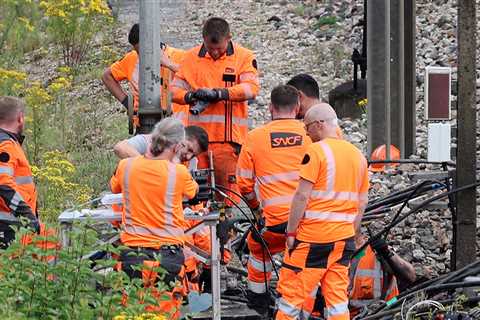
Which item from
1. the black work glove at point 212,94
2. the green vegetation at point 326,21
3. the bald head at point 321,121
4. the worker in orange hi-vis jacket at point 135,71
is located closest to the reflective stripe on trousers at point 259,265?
Answer: the bald head at point 321,121

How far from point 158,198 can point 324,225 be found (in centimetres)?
113

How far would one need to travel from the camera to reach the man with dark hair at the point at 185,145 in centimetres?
997

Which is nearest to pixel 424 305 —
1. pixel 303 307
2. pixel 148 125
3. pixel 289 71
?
pixel 303 307

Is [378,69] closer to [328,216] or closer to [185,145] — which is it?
[185,145]

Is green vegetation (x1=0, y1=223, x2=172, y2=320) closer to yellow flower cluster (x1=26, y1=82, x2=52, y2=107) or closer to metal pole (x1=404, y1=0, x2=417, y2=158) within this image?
yellow flower cluster (x1=26, y1=82, x2=52, y2=107)

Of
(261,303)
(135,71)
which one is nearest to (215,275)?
(261,303)

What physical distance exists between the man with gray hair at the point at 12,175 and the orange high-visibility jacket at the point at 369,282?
2423 mm

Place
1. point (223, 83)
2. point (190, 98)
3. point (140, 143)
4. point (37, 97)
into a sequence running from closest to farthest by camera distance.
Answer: point (140, 143), point (190, 98), point (223, 83), point (37, 97)

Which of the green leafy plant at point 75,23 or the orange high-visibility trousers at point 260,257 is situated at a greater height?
the green leafy plant at point 75,23

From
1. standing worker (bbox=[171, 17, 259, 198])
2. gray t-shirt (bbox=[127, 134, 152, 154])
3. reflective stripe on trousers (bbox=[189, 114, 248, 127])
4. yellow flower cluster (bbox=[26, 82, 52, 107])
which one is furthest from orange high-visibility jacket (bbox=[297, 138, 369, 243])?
yellow flower cluster (bbox=[26, 82, 52, 107])

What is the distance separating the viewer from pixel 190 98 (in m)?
11.4

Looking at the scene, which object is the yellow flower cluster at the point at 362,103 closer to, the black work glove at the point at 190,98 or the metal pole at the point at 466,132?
the black work glove at the point at 190,98

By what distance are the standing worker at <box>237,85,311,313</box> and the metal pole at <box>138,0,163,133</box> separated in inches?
46.8

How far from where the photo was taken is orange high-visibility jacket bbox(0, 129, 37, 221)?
9.75m
